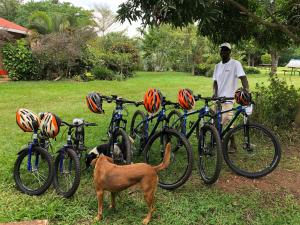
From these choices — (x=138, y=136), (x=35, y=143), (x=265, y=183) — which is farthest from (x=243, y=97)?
(x=35, y=143)

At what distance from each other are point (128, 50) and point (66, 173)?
19803 millimetres

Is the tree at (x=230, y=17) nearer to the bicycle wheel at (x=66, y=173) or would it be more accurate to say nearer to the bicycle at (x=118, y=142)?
the bicycle at (x=118, y=142)

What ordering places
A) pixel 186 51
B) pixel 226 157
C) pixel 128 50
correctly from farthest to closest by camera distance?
pixel 186 51 → pixel 128 50 → pixel 226 157

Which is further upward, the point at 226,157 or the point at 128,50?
the point at 128,50

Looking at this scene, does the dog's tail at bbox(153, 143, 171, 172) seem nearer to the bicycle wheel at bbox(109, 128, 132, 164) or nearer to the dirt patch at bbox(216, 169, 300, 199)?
the bicycle wheel at bbox(109, 128, 132, 164)

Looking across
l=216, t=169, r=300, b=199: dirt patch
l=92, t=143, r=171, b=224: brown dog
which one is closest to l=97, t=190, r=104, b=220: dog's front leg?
l=92, t=143, r=171, b=224: brown dog

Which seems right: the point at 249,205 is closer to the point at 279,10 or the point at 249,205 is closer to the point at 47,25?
the point at 279,10

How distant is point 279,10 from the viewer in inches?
296

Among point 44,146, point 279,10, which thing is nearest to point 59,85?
point 279,10

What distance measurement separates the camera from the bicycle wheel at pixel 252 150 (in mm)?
5031

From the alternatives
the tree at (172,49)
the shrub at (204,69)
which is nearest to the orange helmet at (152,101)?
the shrub at (204,69)

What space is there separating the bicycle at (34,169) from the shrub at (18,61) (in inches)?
541

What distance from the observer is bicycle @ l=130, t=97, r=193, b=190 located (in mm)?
4668

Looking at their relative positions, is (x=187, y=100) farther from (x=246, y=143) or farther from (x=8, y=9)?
(x=8, y=9)
